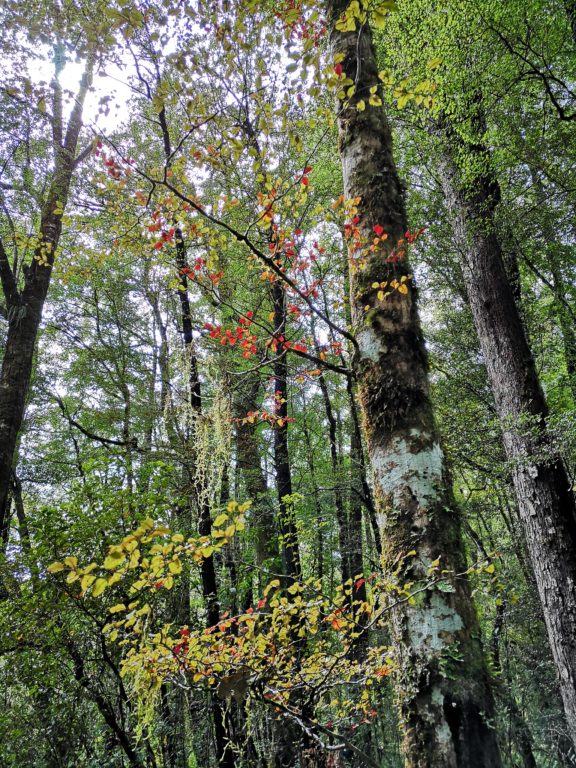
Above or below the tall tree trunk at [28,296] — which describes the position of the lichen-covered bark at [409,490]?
below

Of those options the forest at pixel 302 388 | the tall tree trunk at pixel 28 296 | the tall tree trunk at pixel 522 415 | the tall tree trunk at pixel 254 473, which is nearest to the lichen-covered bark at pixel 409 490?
the forest at pixel 302 388

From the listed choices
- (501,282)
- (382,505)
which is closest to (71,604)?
(382,505)

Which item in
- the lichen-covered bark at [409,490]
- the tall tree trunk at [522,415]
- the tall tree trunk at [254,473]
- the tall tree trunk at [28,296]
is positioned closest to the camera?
the lichen-covered bark at [409,490]

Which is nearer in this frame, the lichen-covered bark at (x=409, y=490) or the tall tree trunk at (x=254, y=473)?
the lichen-covered bark at (x=409, y=490)

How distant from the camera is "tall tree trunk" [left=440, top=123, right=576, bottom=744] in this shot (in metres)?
4.48

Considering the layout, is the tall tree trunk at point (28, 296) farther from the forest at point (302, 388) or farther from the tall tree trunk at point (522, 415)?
the tall tree trunk at point (522, 415)

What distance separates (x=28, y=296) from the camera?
622 cm

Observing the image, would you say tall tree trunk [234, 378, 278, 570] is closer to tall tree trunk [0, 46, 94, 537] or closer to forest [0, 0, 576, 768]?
forest [0, 0, 576, 768]

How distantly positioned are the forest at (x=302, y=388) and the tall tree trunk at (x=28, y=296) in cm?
5

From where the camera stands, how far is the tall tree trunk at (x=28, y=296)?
5.50 m

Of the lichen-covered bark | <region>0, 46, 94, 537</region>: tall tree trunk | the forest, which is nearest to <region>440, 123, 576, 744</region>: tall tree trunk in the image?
the forest

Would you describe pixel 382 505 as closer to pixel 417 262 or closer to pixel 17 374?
pixel 17 374

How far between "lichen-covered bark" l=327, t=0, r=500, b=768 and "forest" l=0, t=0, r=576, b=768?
0.01 metres

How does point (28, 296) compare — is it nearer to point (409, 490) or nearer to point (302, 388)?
point (302, 388)
